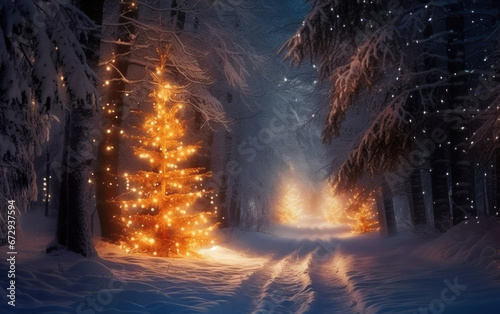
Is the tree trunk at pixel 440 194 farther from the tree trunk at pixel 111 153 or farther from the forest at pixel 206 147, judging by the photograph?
the tree trunk at pixel 111 153

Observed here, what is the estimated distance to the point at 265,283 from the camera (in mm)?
9133

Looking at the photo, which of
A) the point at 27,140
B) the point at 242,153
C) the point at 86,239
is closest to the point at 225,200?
the point at 242,153

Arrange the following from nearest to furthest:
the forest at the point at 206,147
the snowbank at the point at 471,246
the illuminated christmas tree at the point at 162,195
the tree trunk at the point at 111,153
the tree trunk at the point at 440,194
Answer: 1. the forest at the point at 206,147
2. the snowbank at the point at 471,246
3. the illuminated christmas tree at the point at 162,195
4. the tree trunk at the point at 440,194
5. the tree trunk at the point at 111,153

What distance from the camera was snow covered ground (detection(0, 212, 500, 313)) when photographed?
6.13 metres

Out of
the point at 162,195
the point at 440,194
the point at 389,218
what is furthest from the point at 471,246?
the point at 389,218

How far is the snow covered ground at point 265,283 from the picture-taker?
6129 mm

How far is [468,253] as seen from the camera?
28.4 feet

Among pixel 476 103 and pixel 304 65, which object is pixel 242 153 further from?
pixel 476 103

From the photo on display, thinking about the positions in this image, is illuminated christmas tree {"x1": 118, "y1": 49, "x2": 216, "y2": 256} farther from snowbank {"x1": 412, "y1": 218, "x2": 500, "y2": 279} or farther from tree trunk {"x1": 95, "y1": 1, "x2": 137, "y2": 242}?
snowbank {"x1": 412, "y1": 218, "x2": 500, "y2": 279}

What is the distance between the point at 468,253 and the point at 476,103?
3894mm

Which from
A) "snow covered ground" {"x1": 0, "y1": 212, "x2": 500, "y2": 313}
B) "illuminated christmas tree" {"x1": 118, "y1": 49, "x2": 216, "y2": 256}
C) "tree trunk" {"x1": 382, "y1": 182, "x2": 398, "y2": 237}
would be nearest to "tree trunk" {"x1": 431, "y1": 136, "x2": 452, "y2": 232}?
"snow covered ground" {"x1": 0, "y1": 212, "x2": 500, "y2": 313}

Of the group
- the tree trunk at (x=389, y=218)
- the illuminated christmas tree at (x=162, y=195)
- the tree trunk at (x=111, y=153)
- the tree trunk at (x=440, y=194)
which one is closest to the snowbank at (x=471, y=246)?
the tree trunk at (x=440, y=194)

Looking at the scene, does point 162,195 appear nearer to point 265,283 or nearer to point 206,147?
point 265,283

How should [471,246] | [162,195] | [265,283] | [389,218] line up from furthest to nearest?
[389,218] < [162,195] < [265,283] < [471,246]
